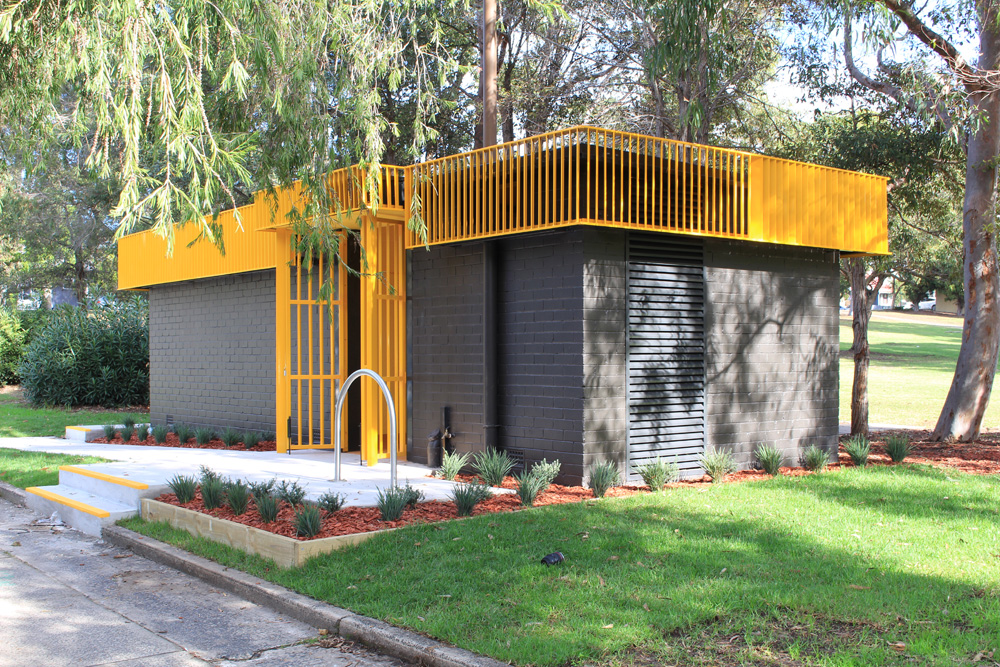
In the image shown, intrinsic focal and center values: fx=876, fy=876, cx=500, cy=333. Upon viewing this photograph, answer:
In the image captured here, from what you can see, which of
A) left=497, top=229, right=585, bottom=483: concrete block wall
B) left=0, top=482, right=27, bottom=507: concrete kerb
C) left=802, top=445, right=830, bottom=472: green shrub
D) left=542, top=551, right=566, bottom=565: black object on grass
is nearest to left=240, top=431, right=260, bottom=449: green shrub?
left=0, top=482, right=27, bottom=507: concrete kerb

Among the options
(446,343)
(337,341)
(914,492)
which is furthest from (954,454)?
(337,341)

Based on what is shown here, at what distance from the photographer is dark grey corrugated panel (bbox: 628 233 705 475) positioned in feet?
31.0

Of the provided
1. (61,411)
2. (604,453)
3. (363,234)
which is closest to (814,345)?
(604,453)

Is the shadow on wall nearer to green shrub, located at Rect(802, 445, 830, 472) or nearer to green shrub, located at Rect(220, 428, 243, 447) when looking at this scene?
green shrub, located at Rect(802, 445, 830, 472)

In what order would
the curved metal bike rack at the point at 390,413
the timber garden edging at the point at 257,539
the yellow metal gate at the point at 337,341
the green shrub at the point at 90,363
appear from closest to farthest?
the timber garden edging at the point at 257,539 → the curved metal bike rack at the point at 390,413 → the yellow metal gate at the point at 337,341 → the green shrub at the point at 90,363

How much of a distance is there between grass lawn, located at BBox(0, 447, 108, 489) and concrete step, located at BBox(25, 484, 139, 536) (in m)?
0.53

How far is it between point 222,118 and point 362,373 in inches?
124

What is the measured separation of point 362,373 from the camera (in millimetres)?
8812

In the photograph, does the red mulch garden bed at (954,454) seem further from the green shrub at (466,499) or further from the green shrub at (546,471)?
the green shrub at (466,499)

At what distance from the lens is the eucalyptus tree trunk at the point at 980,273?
41.9 feet

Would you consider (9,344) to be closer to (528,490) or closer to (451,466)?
(451,466)

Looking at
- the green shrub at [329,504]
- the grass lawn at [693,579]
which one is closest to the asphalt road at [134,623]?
the grass lawn at [693,579]

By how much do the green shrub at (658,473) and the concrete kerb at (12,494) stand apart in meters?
7.06

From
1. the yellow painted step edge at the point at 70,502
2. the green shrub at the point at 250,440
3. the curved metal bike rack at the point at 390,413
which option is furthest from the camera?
the green shrub at the point at 250,440
